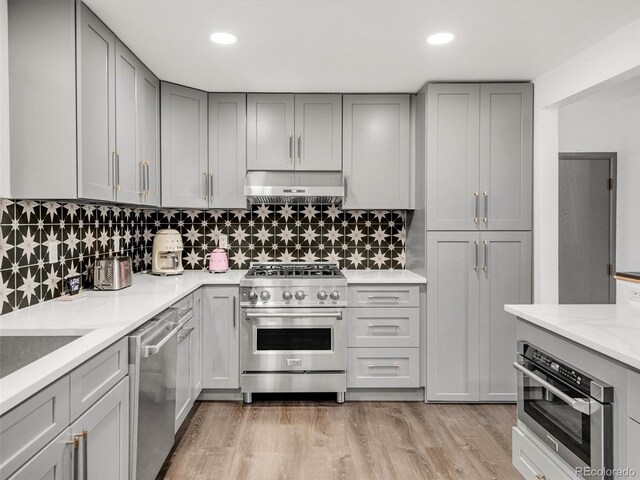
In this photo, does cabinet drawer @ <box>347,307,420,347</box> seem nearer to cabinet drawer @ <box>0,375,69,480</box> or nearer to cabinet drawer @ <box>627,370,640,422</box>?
cabinet drawer @ <box>627,370,640,422</box>

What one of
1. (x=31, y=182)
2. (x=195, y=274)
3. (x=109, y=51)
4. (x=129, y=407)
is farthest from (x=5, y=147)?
(x=195, y=274)

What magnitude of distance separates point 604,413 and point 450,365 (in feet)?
5.75

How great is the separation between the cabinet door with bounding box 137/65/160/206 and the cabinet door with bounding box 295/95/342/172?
1.03 m

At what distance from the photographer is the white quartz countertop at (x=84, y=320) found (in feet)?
3.66

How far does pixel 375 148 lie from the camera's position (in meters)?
3.35

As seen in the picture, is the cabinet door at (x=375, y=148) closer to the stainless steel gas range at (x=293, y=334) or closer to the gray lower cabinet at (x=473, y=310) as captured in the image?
the gray lower cabinet at (x=473, y=310)

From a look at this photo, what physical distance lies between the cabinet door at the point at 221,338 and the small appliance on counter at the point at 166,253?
442 millimetres

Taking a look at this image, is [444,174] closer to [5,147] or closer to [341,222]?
[341,222]

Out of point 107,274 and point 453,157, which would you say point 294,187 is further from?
point 107,274

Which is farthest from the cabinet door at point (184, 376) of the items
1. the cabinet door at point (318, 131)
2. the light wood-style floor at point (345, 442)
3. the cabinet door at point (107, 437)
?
the cabinet door at point (318, 131)

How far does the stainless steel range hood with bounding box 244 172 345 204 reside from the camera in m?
3.18

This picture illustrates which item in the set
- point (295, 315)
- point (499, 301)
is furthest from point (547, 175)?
point (295, 315)

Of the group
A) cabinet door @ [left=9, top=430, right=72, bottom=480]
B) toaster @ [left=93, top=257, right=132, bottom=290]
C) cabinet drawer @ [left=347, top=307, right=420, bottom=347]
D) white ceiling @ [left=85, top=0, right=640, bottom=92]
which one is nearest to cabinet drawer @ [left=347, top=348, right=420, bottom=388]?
cabinet drawer @ [left=347, top=307, right=420, bottom=347]

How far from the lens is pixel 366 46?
2445mm
